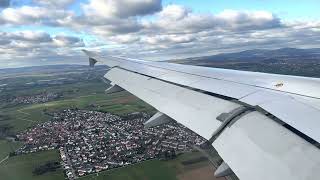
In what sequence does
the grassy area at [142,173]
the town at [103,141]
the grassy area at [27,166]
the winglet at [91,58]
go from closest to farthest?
the winglet at [91,58] → the grassy area at [142,173] → the grassy area at [27,166] → the town at [103,141]

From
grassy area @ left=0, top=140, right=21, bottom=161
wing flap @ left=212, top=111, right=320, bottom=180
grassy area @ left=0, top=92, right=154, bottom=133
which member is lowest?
grassy area @ left=0, top=92, right=154, bottom=133

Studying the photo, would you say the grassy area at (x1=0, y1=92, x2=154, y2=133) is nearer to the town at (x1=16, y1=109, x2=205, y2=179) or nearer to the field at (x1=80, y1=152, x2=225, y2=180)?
the town at (x1=16, y1=109, x2=205, y2=179)

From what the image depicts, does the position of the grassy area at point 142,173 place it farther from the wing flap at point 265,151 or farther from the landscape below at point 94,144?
the wing flap at point 265,151

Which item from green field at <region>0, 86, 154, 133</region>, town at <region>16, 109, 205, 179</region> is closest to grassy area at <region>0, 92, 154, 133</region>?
green field at <region>0, 86, 154, 133</region>

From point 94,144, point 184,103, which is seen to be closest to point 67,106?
point 94,144

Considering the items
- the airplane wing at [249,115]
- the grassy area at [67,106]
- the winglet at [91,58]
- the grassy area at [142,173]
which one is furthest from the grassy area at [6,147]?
the airplane wing at [249,115]
